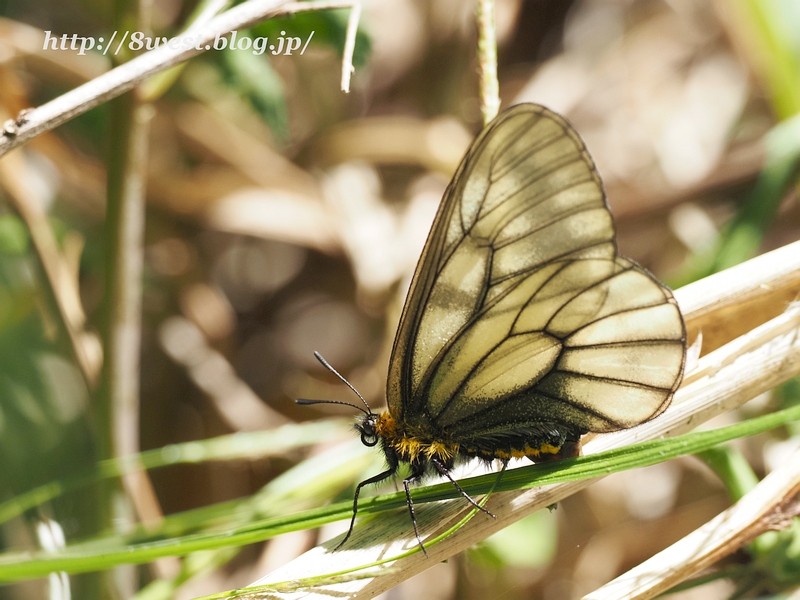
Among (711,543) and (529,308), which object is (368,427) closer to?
(529,308)

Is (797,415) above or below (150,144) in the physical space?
below

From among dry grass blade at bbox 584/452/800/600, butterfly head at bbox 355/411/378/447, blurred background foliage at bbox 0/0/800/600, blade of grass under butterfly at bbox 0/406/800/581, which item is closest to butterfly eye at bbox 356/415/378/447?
butterfly head at bbox 355/411/378/447

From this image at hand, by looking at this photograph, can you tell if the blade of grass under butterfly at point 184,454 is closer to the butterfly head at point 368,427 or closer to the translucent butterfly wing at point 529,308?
the butterfly head at point 368,427

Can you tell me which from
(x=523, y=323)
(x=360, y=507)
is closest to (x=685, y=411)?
(x=523, y=323)

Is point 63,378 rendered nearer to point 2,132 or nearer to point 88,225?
point 88,225

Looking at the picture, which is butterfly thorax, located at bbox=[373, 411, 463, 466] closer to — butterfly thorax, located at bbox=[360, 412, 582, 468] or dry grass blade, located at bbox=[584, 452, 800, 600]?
butterfly thorax, located at bbox=[360, 412, 582, 468]

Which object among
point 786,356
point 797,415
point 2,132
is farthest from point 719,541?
point 2,132
